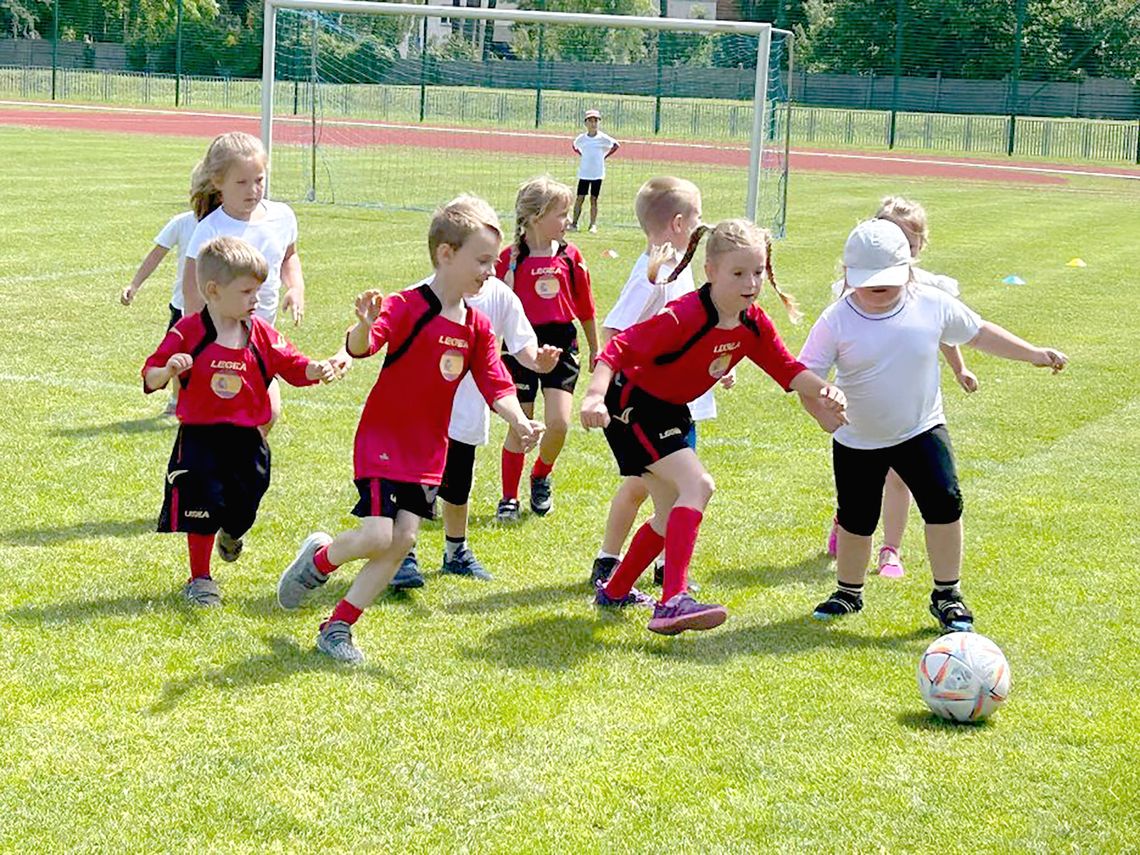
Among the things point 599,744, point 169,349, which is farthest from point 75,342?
point 599,744

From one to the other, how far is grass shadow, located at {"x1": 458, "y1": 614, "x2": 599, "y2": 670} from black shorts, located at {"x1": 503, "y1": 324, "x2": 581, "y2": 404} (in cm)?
198

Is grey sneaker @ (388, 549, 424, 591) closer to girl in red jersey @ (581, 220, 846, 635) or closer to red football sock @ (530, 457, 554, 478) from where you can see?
girl in red jersey @ (581, 220, 846, 635)

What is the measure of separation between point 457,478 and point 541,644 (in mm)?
1160

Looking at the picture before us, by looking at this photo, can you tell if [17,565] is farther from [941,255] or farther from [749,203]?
[941,255]

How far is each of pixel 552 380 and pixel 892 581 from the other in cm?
206

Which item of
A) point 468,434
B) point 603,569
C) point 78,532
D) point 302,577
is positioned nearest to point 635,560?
point 603,569

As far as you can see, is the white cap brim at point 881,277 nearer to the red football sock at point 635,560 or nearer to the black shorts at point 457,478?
the red football sock at point 635,560

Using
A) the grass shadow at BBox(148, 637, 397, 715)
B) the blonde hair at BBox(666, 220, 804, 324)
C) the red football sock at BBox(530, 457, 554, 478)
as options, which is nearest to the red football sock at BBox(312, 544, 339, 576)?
the grass shadow at BBox(148, 637, 397, 715)

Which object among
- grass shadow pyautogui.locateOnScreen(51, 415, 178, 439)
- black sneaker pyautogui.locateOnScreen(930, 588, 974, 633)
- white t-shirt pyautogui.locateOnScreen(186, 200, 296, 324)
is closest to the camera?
black sneaker pyautogui.locateOnScreen(930, 588, 974, 633)

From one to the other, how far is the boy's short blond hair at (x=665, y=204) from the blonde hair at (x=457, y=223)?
109 cm

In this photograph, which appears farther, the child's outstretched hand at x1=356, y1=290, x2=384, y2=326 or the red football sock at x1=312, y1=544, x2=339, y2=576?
the red football sock at x1=312, y1=544, x2=339, y2=576

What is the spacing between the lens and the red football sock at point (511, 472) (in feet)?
25.1

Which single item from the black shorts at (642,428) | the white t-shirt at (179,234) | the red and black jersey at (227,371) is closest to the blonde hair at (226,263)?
the red and black jersey at (227,371)

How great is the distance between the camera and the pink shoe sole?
222 inches
